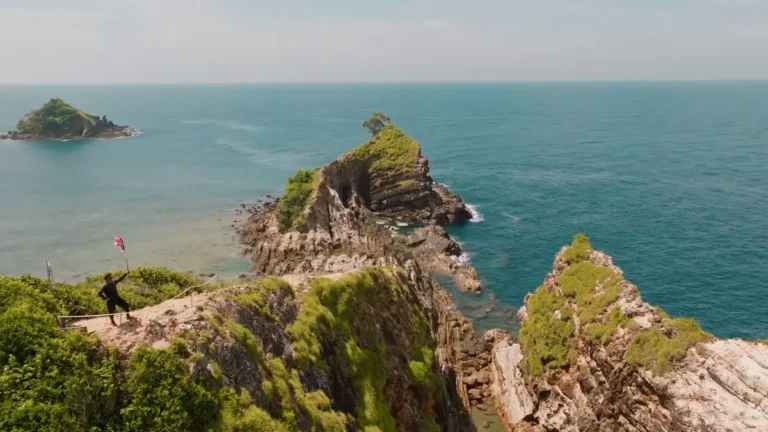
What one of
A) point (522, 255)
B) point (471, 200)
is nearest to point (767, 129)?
point (471, 200)

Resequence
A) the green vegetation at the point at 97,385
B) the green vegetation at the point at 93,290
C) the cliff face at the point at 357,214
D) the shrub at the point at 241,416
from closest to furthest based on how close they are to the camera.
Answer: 1. the green vegetation at the point at 97,385
2. the shrub at the point at 241,416
3. the green vegetation at the point at 93,290
4. the cliff face at the point at 357,214

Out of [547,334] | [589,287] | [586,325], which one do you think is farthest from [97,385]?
[589,287]

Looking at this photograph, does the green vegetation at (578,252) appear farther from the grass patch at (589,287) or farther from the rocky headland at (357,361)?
the grass patch at (589,287)

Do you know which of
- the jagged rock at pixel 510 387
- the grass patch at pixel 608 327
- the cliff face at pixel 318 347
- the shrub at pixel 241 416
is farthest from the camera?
the jagged rock at pixel 510 387

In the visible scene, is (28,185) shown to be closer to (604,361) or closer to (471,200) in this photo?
(471,200)

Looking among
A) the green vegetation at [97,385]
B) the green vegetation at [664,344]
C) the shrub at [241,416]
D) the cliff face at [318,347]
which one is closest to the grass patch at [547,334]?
the green vegetation at [664,344]
